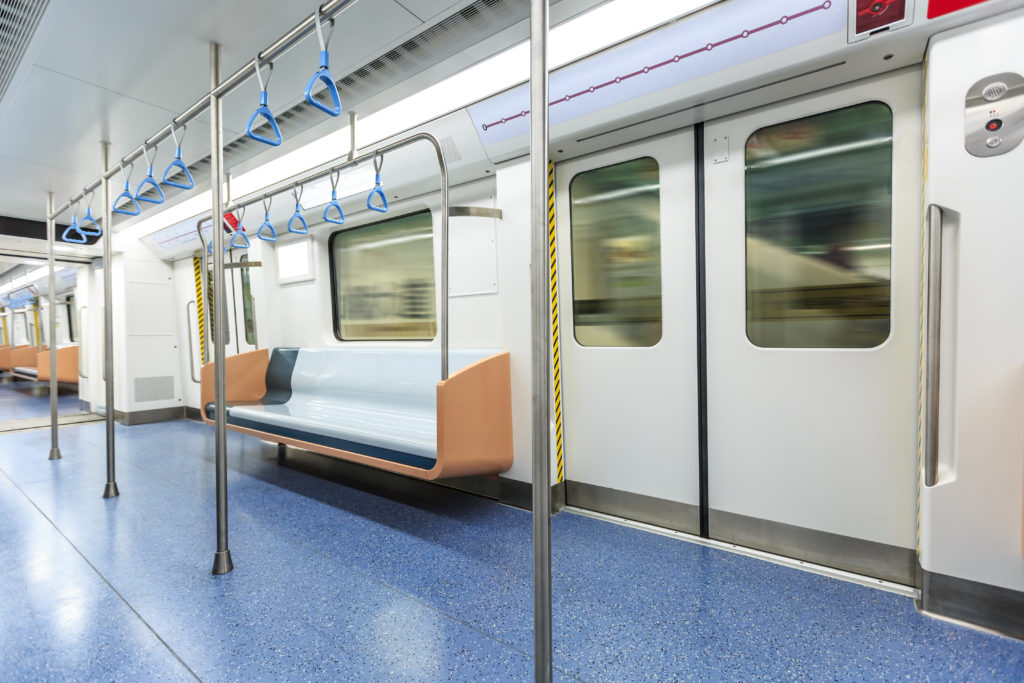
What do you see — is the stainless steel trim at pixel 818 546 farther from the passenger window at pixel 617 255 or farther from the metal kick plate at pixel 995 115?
the metal kick plate at pixel 995 115

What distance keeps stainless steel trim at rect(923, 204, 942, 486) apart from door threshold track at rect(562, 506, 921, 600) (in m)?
0.57

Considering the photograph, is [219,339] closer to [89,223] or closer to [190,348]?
[89,223]

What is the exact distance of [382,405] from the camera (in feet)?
13.5

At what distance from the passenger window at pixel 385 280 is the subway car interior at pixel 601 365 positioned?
12.9 inches

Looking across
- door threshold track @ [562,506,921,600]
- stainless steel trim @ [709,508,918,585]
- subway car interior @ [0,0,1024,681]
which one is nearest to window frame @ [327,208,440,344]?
subway car interior @ [0,0,1024,681]

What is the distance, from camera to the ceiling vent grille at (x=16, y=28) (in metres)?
2.18

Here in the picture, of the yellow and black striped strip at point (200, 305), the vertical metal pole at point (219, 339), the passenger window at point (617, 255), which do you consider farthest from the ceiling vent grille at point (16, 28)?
the yellow and black striped strip at point (200, 305)

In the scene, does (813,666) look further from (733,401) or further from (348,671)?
(348,671)

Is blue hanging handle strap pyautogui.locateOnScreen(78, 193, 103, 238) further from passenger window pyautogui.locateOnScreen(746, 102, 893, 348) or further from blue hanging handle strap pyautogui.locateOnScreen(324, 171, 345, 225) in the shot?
passenger window pyautogui.locateOnScreen(746, 102, 893, 348)

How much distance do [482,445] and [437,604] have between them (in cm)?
102

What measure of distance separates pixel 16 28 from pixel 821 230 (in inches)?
162

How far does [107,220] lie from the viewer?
3549 mm

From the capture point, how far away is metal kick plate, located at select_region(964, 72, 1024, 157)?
Answer: 1673 mm

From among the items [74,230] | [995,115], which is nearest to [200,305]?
[74,230]
